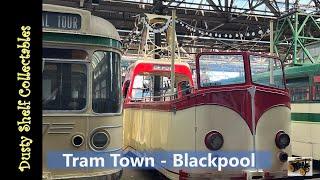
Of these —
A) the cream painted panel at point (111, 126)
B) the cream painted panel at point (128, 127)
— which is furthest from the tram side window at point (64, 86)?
the cream painted panel at point (128, 127)

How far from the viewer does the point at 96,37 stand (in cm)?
580

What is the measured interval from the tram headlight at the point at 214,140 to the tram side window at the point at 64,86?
2.13 metres

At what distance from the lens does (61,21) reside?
5594 mm

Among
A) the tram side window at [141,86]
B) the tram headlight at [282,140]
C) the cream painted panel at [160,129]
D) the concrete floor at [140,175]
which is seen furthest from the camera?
the tram side window at [141,86]

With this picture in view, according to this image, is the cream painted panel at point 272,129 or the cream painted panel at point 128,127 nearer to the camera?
the cream painted panel at point 272,129

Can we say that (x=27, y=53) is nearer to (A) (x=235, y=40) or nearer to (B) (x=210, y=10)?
(B) (x=210, y=10)

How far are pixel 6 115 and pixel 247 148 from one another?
182 inches

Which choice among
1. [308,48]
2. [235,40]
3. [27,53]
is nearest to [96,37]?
[27,53]

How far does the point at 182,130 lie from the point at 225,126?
2.28ft

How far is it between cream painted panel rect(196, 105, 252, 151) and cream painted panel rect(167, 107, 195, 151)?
0.35ft

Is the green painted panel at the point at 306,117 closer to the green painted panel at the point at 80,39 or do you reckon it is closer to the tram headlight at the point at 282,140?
the tram headlight at the point at 282,140

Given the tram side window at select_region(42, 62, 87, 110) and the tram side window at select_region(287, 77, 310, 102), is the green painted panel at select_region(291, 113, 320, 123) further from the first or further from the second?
the tram side window at select_region(42, 62, 87, 110)

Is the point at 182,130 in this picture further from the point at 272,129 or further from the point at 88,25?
the point at 88,25

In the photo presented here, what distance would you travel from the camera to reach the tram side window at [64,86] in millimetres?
5520
